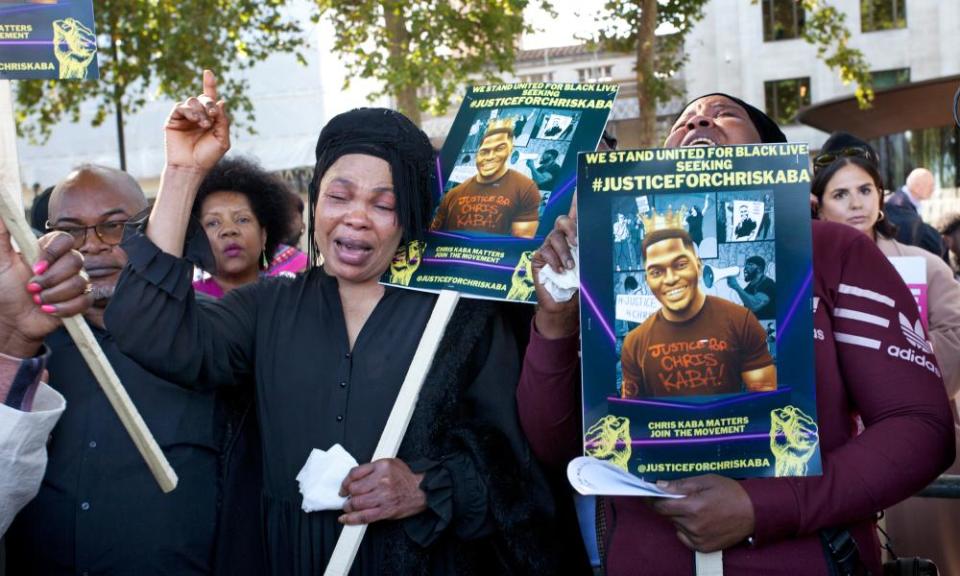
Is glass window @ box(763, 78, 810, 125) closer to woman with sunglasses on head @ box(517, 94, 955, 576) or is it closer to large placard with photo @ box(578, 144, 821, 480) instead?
woman with sunglasses on head @ box(517, 94, 955, 576)

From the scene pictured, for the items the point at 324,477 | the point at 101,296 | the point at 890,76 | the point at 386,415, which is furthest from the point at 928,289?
the point at 890,76

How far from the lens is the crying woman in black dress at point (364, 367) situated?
266 cm

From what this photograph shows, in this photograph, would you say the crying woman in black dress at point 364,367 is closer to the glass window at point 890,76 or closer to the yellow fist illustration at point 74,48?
the yellow fist illustration at point 74,48

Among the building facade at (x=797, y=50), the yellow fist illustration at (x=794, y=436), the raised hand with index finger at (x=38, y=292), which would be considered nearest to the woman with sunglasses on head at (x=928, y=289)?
the yellow fist illustration at (x=794, y=436)

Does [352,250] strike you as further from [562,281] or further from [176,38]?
[176,38]

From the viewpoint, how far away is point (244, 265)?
492 cm

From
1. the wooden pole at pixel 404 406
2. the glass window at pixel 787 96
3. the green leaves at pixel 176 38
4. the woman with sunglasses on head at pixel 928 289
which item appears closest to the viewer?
the wooden pole at pixel 404 406

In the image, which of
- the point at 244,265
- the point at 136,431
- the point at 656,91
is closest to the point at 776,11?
the point at 656,91

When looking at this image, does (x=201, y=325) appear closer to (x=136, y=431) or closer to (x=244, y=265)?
(x=136, y=431)

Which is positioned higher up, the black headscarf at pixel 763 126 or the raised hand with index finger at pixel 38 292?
the black headscarf at pixel 763 126

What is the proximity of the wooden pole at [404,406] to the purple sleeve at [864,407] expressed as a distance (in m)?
0.83

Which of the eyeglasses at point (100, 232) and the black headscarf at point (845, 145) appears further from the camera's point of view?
the black headscarf at point (845, 145)

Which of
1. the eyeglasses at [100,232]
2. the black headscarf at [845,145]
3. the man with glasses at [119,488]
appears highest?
the black headscarf at [845,145]

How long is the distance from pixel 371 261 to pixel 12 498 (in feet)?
Answer: 3.34
